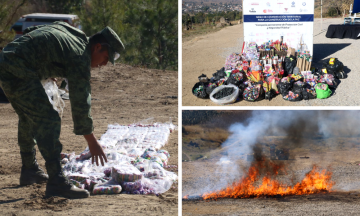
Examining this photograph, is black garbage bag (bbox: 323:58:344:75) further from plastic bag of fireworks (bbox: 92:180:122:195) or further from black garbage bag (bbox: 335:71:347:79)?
plastic bag of fireworks (bbox: 92:180:122:195)

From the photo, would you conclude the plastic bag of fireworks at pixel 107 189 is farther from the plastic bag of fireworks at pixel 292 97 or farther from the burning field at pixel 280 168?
the plastic bag of fireworks at pixel 292 97

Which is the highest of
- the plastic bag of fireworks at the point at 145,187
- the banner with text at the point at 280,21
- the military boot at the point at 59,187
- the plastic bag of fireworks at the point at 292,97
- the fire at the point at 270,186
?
the banner with text at the point at 280,21

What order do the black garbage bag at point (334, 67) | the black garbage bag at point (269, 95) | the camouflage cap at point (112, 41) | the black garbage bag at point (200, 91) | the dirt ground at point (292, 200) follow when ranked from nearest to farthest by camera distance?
1. the camouflage cap at point (112, 41)
2. the dirt ground at point (292, 200)
3. the black garbage bag at point (269, 95)
4. the black garbage bag at point (200, 91)
5. the black garbage bag at point (334, 67)

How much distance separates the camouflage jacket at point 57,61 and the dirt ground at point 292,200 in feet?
7.03

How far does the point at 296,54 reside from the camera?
764cm

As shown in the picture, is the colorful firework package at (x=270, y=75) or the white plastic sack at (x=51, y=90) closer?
the white plastic sack at (x=51, y=90)

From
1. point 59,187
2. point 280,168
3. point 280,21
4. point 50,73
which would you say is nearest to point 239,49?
point 280,21

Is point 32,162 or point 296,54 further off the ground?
point 296,54

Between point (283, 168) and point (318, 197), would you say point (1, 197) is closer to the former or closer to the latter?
point (318, 197)

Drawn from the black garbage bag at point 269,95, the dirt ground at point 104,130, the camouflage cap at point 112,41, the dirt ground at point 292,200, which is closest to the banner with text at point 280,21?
the black garbage bag at point 269,95

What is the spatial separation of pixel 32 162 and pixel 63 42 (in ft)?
5.08

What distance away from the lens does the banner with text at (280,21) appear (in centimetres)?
735

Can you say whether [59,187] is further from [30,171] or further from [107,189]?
[30,171]

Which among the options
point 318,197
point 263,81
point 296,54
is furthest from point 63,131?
point 296,54
